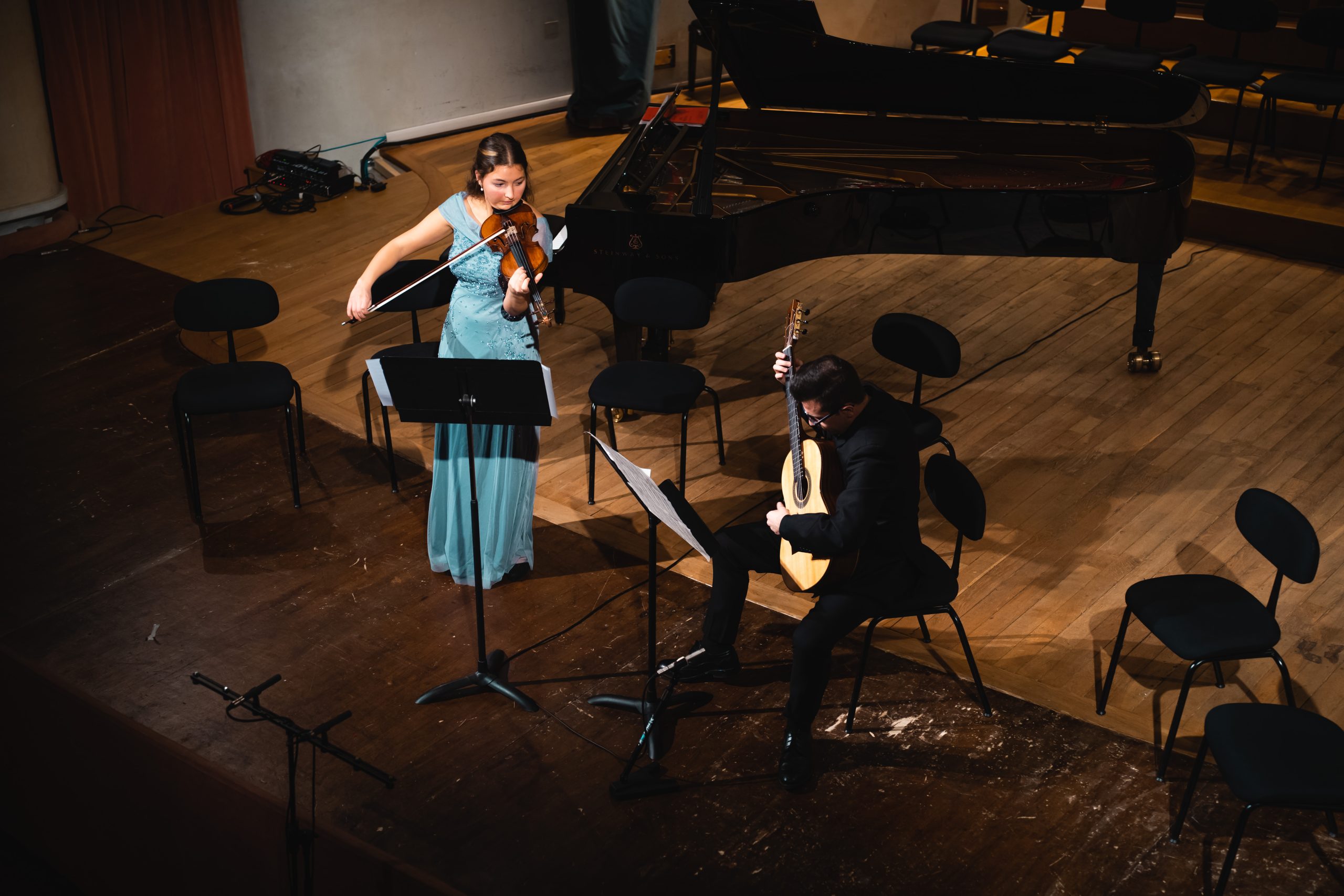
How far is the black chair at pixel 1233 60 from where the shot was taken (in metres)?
7.65

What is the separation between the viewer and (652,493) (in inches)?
124

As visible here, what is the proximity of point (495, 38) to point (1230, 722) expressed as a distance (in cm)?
771

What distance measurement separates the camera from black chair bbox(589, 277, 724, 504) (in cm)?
467

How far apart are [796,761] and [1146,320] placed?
326 centimetres

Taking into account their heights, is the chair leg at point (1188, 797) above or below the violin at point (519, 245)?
below

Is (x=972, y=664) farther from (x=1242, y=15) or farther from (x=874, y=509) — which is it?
(x=1242, y=15)

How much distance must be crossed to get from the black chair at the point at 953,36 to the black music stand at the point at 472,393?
20.5ft

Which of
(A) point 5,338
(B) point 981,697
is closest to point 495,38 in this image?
(A) point 5,338

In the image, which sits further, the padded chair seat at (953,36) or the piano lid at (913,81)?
the padded chair seat at (953,36)

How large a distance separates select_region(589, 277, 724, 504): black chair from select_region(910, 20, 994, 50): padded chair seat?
4.76m

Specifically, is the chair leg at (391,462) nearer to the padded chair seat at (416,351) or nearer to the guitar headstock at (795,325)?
the padded chair seat at (416,351)

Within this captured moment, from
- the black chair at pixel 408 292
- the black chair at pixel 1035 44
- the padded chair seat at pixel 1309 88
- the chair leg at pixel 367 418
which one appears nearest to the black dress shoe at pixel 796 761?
the black chair at pixel 408 292

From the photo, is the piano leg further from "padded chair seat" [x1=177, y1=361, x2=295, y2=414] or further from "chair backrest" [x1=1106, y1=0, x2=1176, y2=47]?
"padded chair seat" [x1=177, y1=361, x2=295, y2=414]

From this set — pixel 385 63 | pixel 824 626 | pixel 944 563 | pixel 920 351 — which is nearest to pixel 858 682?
pixel 824 626
